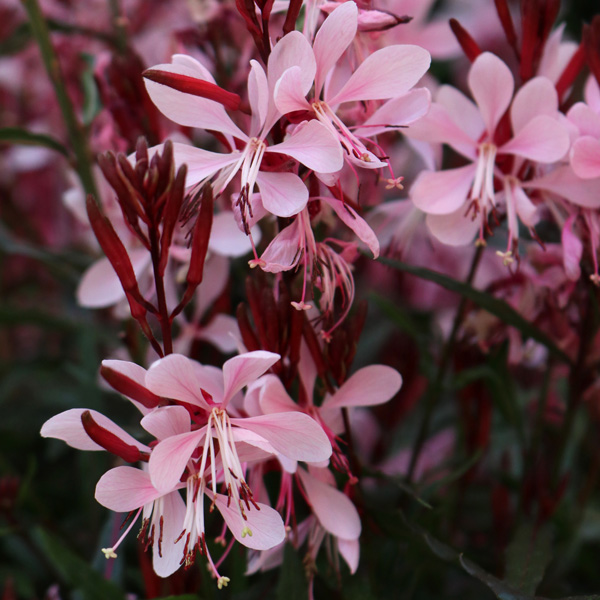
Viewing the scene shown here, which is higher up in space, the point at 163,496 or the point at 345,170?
the point at 345,170

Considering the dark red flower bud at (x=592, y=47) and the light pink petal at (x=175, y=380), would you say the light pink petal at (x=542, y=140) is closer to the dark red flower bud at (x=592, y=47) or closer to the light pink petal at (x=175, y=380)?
the dark red flower bud at (x=592, y=47)

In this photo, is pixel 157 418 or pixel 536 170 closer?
pixel 157 418

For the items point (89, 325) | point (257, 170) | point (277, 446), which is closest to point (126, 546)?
point (89, 325)

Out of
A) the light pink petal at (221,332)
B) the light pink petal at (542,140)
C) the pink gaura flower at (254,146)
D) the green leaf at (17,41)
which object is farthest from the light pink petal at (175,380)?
the green leaf at (17,41)

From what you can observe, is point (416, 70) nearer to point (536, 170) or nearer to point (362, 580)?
point (536, 170)

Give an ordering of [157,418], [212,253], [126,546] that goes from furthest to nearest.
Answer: [126,546]
[212,253]
[157,418]

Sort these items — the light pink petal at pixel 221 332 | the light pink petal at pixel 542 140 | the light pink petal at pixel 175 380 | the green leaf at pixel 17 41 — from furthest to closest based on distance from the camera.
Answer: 1. the green leaf at pixel 17 41
2. the light pink petal at pixel 221 332
3. the light pink petal at pixel 542 140
4. the light pink petal at pixel 175 380
